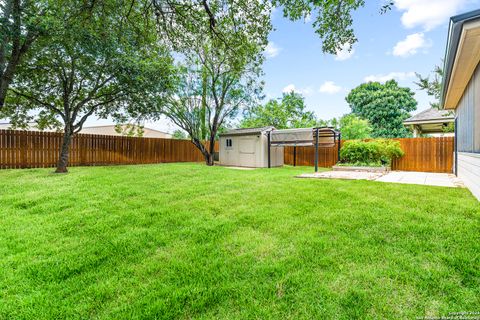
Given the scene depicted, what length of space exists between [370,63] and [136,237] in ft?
51.1

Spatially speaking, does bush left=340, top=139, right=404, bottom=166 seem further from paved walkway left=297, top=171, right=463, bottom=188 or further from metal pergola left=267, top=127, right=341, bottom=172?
paved walkway left=297, top=171, right=463, bottom=188

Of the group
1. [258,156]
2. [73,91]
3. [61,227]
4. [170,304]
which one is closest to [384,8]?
[170,304]

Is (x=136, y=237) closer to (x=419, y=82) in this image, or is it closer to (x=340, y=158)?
(x=340, y=158)

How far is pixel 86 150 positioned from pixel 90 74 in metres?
4.58

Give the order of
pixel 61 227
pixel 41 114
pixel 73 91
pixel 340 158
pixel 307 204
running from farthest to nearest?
pixel 340 158 < pixel 41 114 < pixel 73 91 < pixel 307 204 < pixel 61 227

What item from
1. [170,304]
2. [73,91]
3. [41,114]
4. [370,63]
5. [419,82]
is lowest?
[170,304]

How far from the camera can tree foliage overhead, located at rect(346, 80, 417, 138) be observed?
22.5 m

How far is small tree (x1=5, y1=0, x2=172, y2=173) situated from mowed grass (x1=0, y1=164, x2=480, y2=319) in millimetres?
4385

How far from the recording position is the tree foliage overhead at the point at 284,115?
65.2ft

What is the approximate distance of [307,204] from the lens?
154 inches

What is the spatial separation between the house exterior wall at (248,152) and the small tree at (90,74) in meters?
5.05

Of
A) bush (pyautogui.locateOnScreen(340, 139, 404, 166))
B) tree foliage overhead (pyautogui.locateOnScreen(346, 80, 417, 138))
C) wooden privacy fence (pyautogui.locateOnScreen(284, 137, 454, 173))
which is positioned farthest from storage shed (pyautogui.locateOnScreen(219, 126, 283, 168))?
tree foliage overhead (pyautogui.locateOnScreen(346, 80, 417, 138))

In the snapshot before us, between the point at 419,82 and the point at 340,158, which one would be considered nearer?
the point at 340,158

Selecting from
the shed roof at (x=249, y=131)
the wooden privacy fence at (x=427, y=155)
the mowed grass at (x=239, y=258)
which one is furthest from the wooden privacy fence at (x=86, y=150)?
the wooden privacy fence at (x=427, y=155)
